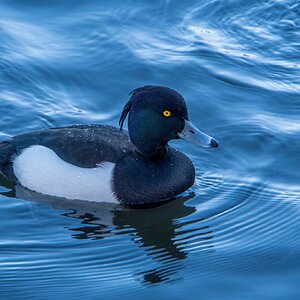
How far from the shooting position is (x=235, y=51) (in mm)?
12398

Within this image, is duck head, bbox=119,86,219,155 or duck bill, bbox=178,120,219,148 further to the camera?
duck bill, bbox=178,120,219,148

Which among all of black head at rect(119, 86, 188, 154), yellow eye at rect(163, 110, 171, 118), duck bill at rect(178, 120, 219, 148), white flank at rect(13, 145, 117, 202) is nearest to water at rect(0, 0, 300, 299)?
white flank at rect(13, 145, 117, 202)

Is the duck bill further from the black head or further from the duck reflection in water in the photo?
the duck reflection in water

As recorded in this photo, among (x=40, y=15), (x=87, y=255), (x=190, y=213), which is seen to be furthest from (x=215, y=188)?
(x=40, y=15)

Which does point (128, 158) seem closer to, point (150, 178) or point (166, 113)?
point (150, 178)

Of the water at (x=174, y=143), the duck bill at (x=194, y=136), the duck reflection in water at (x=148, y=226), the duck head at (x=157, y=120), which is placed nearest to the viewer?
the water at (x=174, y=143)

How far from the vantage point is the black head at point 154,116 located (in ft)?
28.5

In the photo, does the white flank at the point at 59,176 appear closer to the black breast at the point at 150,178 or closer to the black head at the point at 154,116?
the black breast at the point at 150,178

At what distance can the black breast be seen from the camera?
28.8 feet

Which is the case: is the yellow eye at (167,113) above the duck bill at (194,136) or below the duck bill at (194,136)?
above

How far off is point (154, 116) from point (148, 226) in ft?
3.77

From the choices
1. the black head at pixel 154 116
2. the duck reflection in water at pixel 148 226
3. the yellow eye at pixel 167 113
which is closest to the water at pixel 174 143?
the duck reflection in water at pixel 148 226

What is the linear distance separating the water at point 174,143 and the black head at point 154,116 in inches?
28.6

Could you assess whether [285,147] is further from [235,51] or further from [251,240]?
[235,51]
